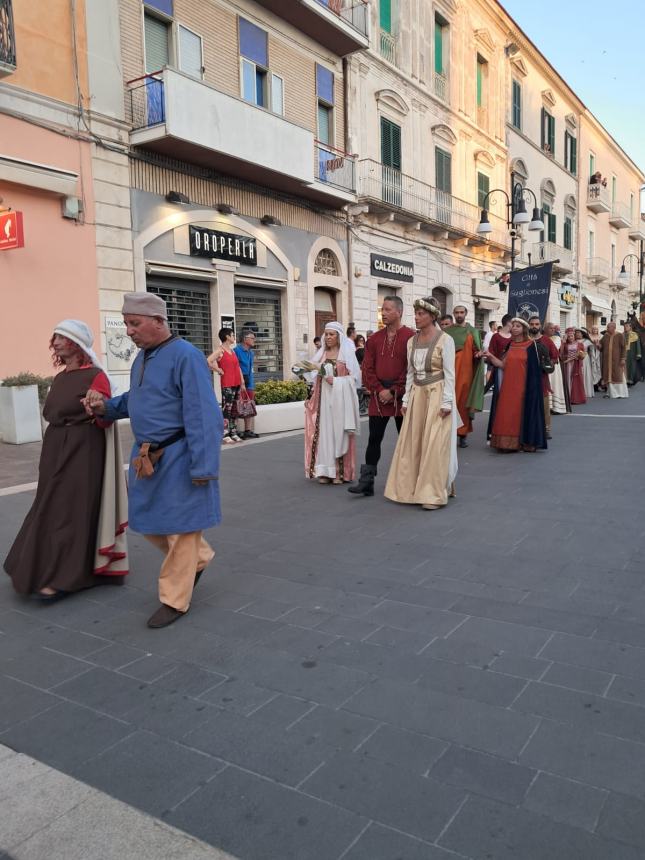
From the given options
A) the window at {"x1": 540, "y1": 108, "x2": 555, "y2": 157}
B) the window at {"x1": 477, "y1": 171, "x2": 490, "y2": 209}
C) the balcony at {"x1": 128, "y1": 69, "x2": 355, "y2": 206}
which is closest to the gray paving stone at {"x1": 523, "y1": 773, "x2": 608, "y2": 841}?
the balcony at {"x1": 128, "y1": 69, "x2": 355, "y2": 206}

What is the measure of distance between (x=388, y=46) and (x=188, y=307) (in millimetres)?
11585

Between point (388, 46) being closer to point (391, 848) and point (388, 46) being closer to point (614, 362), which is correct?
point (614, 362)

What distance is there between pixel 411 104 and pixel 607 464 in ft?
56.6

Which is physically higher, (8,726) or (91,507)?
(91,507)

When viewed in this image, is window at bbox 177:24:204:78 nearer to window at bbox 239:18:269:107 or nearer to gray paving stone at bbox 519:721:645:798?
window at bbox 239:18:269:107

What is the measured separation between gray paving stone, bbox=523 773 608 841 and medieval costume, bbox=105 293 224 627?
2.02 m

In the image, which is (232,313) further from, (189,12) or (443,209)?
(443,209)

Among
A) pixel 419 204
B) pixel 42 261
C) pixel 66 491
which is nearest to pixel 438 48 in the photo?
pixel 419 204

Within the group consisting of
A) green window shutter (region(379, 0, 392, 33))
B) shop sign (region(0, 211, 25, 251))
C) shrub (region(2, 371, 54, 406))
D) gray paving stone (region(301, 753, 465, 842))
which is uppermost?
green window shutter (region(379, 0, 392, 33))

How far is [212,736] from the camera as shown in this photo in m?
2.51

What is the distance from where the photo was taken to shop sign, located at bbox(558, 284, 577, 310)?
34.9m

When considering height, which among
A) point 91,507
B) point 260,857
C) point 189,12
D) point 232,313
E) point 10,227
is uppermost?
point 189,12

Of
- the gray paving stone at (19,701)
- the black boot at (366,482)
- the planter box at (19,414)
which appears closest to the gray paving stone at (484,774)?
the gray paving stone at (19,701)

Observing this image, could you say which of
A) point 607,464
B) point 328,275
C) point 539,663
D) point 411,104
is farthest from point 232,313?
point 539,663
